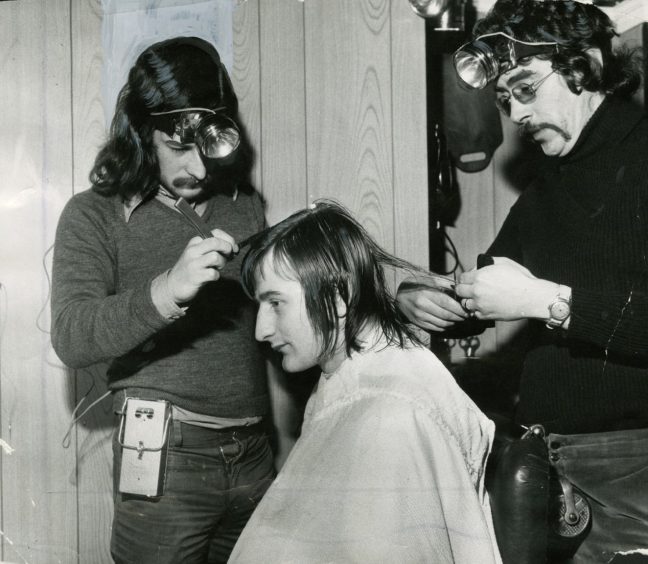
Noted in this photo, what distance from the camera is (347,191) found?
1224 mm

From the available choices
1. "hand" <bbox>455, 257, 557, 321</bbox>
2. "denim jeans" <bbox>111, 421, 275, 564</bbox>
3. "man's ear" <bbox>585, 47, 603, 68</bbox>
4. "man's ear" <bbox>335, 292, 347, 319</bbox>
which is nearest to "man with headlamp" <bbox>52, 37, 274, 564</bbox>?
"denim jeans" <bbox>111, 421, 275, 564</bbox>

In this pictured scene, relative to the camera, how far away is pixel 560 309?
Result: 3.15ft

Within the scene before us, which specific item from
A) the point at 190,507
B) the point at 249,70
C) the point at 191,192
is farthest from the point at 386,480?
the point at 249,70

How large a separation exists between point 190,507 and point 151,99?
0.75 metres

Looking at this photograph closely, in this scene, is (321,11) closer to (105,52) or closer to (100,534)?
(105,52)

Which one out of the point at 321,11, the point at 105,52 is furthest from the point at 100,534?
the point at 321,11

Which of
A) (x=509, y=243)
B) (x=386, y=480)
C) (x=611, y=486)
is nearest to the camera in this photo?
(x=386, y=480)

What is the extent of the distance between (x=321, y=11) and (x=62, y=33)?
534 mm

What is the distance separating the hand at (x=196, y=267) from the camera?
3.15ft

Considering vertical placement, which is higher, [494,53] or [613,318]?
[494,53]

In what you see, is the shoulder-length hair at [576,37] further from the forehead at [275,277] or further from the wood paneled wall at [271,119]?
the forehead at [275,277]

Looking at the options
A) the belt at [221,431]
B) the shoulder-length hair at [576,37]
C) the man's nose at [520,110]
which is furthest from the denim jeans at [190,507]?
the shoulder-length hair at [576,37]

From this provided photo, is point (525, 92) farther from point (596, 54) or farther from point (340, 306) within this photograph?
point (340, 306)

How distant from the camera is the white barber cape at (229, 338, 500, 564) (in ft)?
2.92
